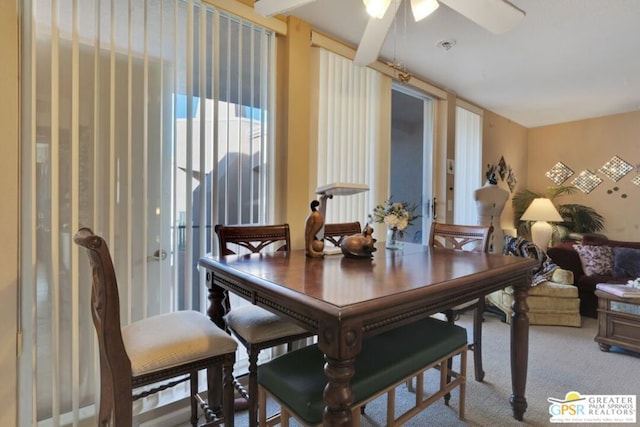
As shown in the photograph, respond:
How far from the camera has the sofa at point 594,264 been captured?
138 inches

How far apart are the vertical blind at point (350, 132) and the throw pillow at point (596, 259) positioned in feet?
8.27

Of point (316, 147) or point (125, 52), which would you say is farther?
point (316, 147)

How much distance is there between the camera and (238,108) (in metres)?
2.21

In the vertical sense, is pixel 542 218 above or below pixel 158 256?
above

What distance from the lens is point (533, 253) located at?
3.29m

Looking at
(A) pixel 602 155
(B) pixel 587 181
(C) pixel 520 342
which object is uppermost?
(A) pixel 602 155

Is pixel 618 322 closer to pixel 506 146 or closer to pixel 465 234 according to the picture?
pixel 465 234

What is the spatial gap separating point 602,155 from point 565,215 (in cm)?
99

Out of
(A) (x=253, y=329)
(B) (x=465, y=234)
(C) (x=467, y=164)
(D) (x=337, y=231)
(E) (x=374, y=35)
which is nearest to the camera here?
(A) (x=253, y=329)

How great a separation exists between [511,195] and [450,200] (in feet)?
6.35

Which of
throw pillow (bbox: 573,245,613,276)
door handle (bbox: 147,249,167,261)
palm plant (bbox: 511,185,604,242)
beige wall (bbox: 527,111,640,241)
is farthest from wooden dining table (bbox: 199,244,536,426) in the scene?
beige wall (bbox: 527,111,640,241)

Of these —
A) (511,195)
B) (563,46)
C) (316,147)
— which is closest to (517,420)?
(316,147)

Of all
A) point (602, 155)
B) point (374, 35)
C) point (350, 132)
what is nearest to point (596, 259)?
point (602, 155)

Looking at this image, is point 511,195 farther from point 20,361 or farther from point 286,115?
point 20,361
